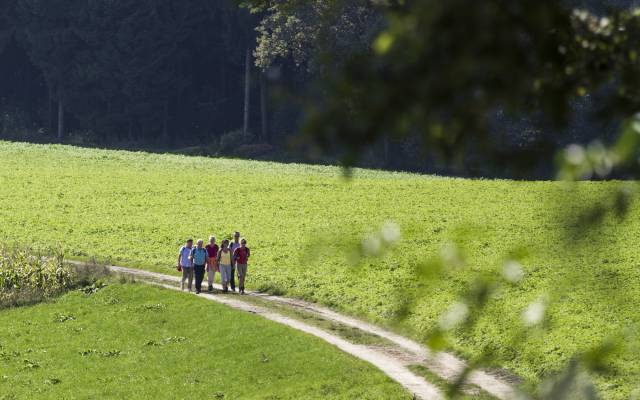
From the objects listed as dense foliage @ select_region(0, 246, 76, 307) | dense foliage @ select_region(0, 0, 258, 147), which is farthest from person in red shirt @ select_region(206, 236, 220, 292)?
dense foliage @ select_region(0, 0, 258, 147)

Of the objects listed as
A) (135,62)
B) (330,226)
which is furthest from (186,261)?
(135,62)

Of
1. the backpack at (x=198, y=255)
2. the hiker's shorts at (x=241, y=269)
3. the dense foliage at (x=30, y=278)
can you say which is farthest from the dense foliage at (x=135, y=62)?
the hiker's shorts at (x=241, y=269)

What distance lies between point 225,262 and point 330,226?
12.8m

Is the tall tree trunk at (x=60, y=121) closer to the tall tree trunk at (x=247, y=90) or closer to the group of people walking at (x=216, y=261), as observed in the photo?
the tall tree trunk at (x=247, y=90)

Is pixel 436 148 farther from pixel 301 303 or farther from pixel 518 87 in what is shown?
pixel 301 303

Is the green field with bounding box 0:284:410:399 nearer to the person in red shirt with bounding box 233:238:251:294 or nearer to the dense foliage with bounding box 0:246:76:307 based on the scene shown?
the dense foliage with bounding box 0:246:76:307

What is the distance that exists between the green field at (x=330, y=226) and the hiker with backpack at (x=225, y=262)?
5.49 ft

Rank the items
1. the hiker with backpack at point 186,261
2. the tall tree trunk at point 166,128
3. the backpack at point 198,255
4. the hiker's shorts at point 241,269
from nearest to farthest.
Result: 1. the backpack at point 198,255
2. the hiker's shorts at point 241,269
3. the hiker with backpack at point 186,261
4. the tall tree trunk at point 166,128

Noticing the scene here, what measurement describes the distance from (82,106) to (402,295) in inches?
3850

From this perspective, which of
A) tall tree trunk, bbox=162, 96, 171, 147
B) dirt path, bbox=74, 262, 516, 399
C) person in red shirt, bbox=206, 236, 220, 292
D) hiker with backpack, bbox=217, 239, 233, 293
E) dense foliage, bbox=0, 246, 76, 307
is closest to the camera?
dirt path, bbox=74, 262, 516, 399

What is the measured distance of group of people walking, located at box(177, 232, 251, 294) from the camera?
33000 millimetres

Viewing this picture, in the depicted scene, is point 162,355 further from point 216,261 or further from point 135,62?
point 135,62

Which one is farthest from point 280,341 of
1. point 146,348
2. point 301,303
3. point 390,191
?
point 390,191

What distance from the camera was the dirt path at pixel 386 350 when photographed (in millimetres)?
21953
